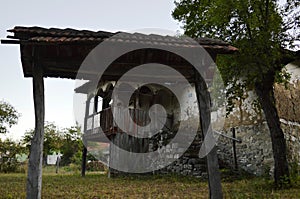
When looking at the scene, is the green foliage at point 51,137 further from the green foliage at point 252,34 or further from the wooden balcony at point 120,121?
the green foliage at point 252,34

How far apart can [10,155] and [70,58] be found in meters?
15.8

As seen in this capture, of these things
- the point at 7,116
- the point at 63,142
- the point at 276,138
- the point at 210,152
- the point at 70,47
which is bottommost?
the point at 210,152

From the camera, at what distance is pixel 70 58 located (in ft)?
16.0

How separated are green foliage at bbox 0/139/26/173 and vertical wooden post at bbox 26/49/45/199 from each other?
49.8 ft

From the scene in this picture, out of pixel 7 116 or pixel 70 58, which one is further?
pixel 7 116

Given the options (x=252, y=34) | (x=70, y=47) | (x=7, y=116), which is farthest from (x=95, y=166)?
(x=70, y=47)

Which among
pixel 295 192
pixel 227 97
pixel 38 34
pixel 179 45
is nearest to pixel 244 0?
pixel 227 97

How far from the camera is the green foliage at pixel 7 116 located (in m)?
17.1

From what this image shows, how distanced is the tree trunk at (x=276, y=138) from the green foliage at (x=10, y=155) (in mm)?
15170

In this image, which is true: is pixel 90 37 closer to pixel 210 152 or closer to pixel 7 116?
pixel 210 152

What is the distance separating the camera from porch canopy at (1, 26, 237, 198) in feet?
13.9

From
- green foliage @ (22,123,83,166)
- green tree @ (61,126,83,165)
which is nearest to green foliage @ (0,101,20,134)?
green foliage @ (22,123,83,166)

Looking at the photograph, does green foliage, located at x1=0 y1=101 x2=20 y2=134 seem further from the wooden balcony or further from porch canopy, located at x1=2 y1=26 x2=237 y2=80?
porch canopy, located at x1=2 y1=26 x2=237 y2=80

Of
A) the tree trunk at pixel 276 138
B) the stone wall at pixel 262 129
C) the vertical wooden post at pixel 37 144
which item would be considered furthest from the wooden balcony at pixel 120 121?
the vertical wooden post at pixel 37 144
